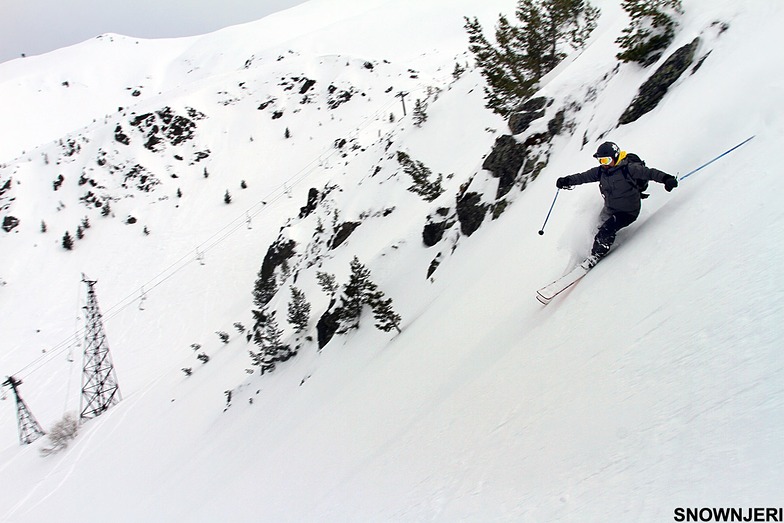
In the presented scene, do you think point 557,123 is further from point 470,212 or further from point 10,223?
point 10,223

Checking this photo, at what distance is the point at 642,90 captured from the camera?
8883 millimetres

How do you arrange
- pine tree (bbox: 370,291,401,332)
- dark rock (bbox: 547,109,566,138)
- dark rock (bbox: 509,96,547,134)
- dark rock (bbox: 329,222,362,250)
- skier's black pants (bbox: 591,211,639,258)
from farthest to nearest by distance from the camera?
dark rock (bbox: 329,222,362,250)
dark rock (bbox: 509,96,547,134)
dark rock (bbox: 547,109,566,138)
pine tree (bbox: 370,291,401,332)
skier's black pants (bbox: 591,211,639,258)

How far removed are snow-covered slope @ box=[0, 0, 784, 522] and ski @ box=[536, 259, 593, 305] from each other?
22cm

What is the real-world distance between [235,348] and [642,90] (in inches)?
859

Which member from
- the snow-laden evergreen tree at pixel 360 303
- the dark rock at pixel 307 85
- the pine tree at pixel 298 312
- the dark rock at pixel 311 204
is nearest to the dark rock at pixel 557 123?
the snow-laden evergreen tree at pixel 360 303

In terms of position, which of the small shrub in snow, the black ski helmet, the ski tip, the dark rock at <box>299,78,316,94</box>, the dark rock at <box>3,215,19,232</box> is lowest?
the ski tip

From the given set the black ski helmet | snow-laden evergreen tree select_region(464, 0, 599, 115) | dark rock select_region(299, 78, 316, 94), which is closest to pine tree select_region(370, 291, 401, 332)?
the black ski helmet

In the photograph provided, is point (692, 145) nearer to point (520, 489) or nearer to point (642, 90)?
point (642, 90)

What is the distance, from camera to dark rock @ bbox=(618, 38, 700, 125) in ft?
27.4

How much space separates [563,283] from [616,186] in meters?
1.47

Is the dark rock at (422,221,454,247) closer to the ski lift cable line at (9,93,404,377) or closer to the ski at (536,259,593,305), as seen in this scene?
the ski at (536,259,593,305)

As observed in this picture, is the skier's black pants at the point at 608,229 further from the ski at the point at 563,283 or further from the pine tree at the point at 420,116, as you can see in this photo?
the pine tree at the point at 420,116

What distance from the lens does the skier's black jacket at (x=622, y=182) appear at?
17.9ft

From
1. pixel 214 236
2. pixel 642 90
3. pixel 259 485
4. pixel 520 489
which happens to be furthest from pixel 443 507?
pixel 214 236
